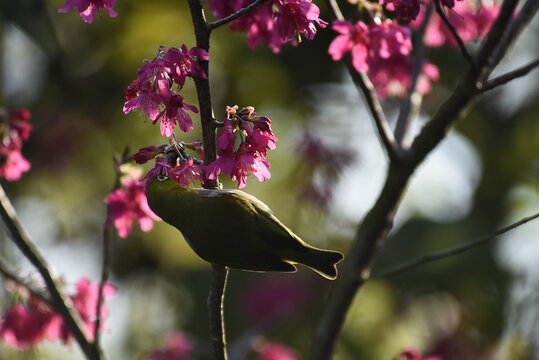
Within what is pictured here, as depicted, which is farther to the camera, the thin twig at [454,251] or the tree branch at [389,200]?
the tree branch at [389,200]

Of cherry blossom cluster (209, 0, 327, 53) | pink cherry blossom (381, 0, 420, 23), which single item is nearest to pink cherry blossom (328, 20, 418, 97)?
cherry blossom cluster (209, 0, 327, 53)

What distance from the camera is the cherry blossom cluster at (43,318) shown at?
305 cm

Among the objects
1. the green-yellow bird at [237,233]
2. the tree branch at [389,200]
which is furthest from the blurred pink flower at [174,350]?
the green-yellow bird at [237,233]

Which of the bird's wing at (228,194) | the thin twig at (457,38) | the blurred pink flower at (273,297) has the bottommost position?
the blurred pink flower at (273,297)

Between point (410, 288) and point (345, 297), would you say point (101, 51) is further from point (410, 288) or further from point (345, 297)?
point (345, 297)

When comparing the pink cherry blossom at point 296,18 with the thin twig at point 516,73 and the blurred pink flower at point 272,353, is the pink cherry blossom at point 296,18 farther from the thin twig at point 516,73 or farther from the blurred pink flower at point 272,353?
the blurred pink flower at point 272,353

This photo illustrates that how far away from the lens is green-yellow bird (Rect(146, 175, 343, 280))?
6.81ft

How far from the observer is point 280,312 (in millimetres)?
6719

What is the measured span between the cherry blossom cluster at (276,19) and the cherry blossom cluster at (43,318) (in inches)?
52.7

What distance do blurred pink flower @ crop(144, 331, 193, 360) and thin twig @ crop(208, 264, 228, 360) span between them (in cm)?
231

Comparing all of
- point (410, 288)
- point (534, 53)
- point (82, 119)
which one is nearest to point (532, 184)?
point (534, 53)

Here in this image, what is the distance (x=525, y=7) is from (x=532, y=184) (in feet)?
23.5

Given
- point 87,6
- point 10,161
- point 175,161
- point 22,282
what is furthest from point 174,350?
point 87,6

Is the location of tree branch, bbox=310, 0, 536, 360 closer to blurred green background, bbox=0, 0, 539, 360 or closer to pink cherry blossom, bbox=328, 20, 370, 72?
pink cherry blossom, bbox=328, 20, 370, 72
